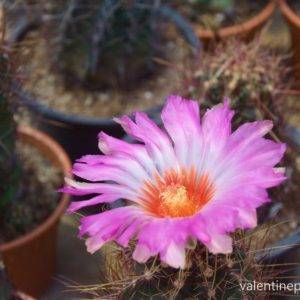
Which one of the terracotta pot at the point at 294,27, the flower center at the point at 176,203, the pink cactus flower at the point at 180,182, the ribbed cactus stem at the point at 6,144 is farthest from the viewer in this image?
the terracotta pot at the point at 294,27

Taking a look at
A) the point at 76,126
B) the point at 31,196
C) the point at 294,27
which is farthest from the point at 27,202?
the point at 294,27

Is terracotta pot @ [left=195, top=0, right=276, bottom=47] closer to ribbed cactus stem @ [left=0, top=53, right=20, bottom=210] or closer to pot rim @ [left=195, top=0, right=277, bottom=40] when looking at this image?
pot rim @ [left=195, top=0, right=277, bottom=40]

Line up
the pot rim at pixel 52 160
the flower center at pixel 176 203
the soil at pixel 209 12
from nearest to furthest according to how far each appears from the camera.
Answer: the flower center at pixel 176 203
the pot rim at pixel 52 160
the soil at pixel 209 12

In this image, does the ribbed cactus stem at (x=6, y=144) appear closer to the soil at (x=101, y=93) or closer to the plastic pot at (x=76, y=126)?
the plastic pot at (x=76, y=126)

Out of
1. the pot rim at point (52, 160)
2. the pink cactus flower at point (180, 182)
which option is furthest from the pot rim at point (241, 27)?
the pink cactus flower at point (180, 182)

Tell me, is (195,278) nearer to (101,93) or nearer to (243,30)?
(101,93)

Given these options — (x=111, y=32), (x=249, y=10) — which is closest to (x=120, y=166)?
(x=111, y=32)

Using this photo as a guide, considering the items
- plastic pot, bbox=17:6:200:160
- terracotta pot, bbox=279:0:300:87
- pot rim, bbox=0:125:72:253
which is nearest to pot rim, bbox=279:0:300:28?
terracotta pot, bbox=279:0:300:87
